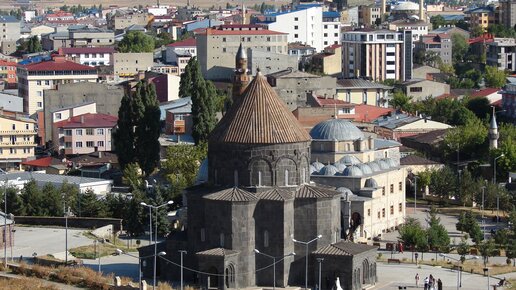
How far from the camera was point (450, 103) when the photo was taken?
364 ft

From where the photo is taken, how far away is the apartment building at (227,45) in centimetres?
12912

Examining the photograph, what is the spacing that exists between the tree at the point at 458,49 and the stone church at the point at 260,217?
10437cm

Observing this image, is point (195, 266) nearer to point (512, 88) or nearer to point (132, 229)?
point (132, 229)

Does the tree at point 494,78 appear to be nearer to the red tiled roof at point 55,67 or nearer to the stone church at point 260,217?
the red tiled roof at point 55,67

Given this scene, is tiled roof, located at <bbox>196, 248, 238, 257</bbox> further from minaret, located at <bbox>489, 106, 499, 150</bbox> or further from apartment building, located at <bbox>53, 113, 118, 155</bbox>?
apartment building, located at <bbox>53, 113, 118, 155</bbox>

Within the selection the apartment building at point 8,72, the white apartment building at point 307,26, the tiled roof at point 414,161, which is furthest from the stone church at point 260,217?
the white apartment building at point 307,26

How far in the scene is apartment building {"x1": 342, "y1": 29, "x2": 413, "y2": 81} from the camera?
135625 millimetres

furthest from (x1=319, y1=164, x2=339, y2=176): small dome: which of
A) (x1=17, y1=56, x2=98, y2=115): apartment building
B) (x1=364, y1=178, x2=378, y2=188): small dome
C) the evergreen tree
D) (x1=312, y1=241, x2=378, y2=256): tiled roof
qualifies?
(x1=17, y1=56, x2=98, y2=115): apartment building

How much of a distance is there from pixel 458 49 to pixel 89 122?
2976 inches

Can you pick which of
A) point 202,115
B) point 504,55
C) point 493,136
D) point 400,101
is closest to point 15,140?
point 202,115

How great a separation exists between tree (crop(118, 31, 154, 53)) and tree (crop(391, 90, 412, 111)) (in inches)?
1693

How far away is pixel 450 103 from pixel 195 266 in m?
57.9

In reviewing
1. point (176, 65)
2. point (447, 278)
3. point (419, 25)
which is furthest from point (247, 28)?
point (447, 278)

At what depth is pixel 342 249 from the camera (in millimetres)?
55219
